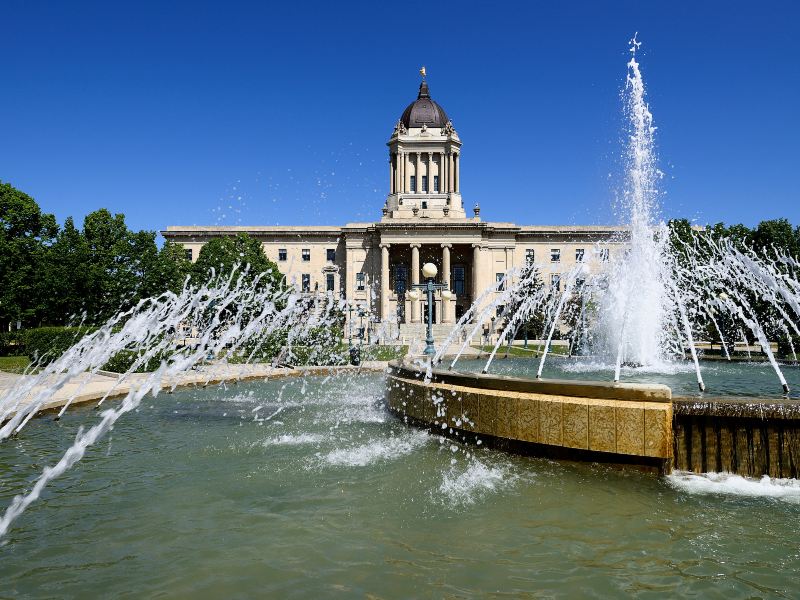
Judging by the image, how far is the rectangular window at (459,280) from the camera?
79.6 metres

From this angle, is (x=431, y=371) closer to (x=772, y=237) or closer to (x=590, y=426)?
(x=590, y=426)

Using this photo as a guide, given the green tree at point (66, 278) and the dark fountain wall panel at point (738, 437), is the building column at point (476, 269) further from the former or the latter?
the dark fountain wall panel at point (738, 437)

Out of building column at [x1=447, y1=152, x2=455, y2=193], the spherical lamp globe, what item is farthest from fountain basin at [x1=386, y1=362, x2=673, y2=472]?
building column at [x1=447, y1=152, x2=455, y2=193]

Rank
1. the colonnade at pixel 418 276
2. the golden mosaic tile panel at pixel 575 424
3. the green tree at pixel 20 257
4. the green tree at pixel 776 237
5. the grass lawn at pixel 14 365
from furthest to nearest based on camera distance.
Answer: the colonnade at pixel 418 276 → the green tree at pixel 776 237 → the green tree at pixel 20 257 → the grass lawn at pixel 14 365 → the golden mosaic tile panel at pixel 575 424

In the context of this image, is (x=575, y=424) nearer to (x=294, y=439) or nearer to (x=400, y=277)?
(x=294, y=439)

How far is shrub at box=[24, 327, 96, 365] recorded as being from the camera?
26828mm

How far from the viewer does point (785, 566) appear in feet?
17.1

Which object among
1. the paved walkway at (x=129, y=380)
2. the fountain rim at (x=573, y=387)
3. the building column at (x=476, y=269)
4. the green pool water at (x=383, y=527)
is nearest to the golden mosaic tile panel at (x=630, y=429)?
the fountain rim at (x=573, y=387)

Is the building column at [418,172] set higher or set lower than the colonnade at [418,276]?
higher

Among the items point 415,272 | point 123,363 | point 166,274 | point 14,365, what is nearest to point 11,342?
point 14,365

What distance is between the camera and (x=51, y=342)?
91.1 feet

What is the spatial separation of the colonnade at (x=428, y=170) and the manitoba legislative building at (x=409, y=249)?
432 mm

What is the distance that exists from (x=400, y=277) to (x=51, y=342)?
53.1m

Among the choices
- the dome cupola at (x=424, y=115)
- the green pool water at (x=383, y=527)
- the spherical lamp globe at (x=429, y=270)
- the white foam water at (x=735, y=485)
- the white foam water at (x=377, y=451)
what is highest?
the dome cupola at (x=424, y=115)
